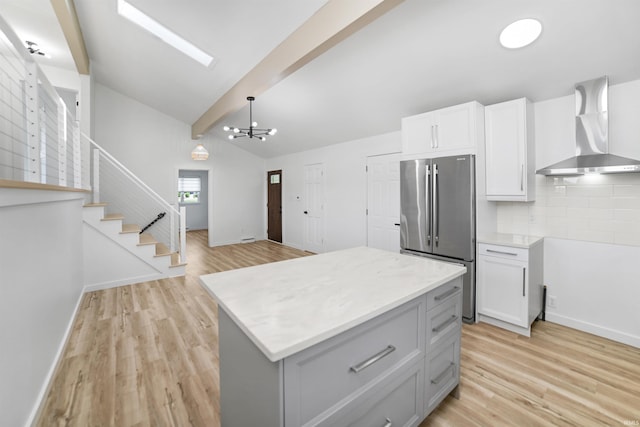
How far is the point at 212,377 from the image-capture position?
2.08 metres

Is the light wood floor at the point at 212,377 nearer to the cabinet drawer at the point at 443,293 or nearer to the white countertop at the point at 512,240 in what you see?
the cabinet drawer at the point at 443,293

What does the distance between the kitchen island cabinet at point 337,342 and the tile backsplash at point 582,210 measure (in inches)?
78.7

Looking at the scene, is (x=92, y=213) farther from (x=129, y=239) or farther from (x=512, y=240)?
(x=512, y=240)

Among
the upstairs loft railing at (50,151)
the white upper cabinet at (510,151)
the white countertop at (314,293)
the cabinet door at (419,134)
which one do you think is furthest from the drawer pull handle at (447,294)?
the upstairs loft railing at (50,151)

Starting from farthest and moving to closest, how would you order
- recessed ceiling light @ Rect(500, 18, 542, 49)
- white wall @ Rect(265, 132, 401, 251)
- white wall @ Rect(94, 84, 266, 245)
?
1. white wall @ Rect(94, 84, 266, 245)
2. white wall @ Rect(265, 132, 401, 251)
3. recessed ceiling light @ Rect(500, 18, 542, 49)

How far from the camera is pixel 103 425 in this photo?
1.65 metres

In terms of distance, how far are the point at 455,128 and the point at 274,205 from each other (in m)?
5.62

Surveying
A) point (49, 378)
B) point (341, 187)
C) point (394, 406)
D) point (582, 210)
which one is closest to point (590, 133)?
point (582, 210)

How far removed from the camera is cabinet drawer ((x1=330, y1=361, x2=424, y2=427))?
1.15 m

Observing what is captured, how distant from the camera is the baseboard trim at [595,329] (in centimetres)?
250

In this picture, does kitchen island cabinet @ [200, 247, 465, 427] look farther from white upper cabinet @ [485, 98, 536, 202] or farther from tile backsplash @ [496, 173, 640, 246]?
tile backsplash @ [496, 173, 640, 246]

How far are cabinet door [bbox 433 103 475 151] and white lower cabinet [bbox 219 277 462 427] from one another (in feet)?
6.21

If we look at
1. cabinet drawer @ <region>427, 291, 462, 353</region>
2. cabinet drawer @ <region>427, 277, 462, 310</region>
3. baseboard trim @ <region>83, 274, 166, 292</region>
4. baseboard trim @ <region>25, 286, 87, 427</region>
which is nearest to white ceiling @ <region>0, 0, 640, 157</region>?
cabinet drawer @ <region>427, 277, 462, 310</region>

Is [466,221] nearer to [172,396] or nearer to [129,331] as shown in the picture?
[172,396]
